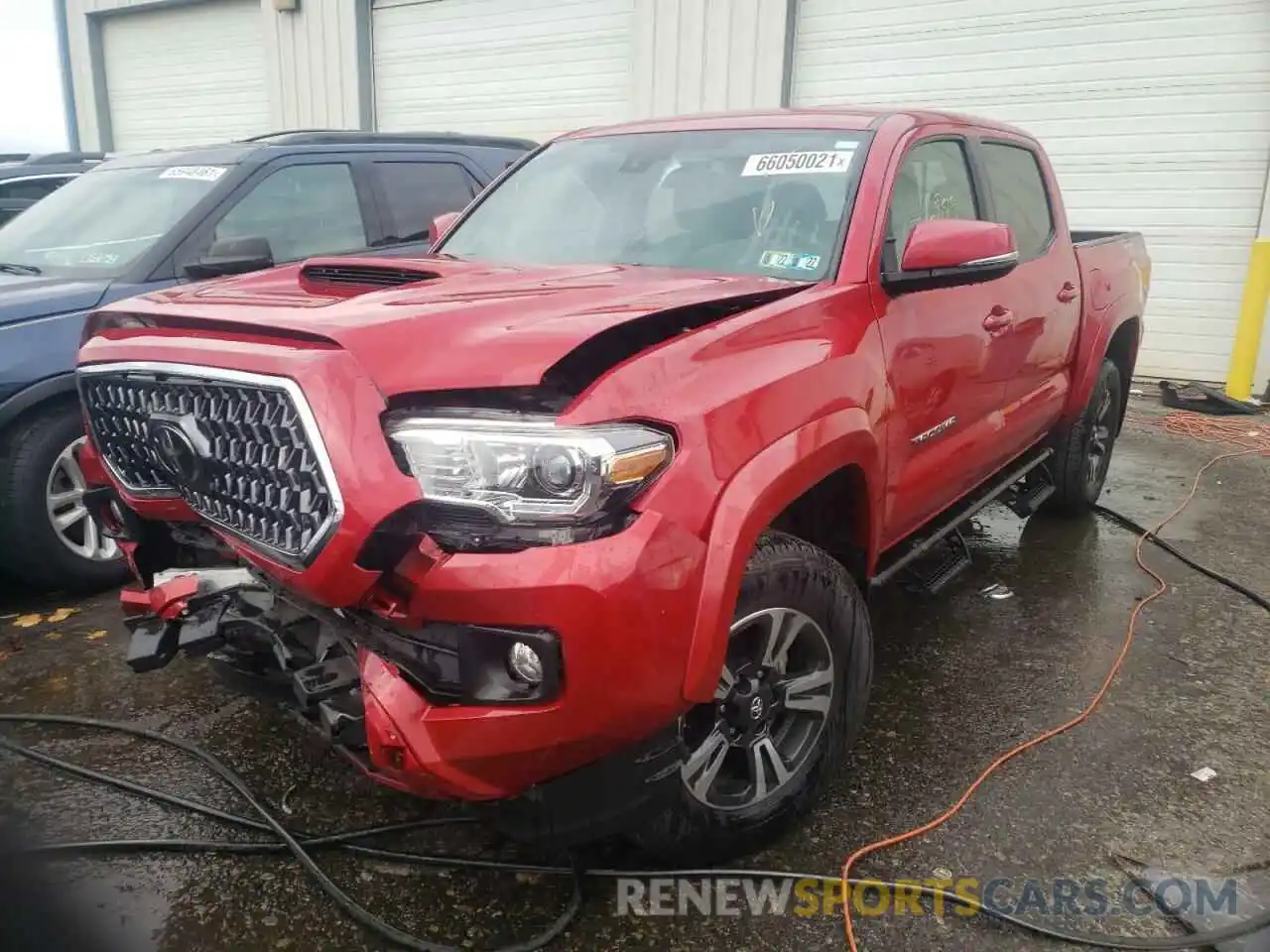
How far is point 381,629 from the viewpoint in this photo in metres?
1.91

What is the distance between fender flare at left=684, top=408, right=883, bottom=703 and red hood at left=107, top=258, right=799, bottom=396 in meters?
0.40

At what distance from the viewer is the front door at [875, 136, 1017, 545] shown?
280 centimetres

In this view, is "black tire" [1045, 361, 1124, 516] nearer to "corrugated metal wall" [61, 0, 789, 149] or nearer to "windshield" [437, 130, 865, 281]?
"windshield" [437, 130, 865, 281]

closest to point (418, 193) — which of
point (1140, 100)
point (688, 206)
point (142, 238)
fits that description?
point (142, 238)

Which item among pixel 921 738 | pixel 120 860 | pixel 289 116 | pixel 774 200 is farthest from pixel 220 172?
pixel 289 116

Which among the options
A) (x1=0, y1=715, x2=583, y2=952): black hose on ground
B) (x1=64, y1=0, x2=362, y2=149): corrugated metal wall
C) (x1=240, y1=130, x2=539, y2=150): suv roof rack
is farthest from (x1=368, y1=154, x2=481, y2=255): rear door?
(x1=64, y1=0, x2=362, y2=149): corrugated metal wall

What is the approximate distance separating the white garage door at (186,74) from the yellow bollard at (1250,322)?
500 inches

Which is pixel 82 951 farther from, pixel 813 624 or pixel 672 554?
pixel 813 624

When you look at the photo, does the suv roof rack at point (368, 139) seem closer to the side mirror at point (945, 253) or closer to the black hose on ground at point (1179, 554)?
the side mirror at point (945, 253)

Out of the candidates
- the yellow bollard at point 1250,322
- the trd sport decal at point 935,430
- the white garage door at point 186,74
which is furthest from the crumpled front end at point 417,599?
the white garage door at point 186,74

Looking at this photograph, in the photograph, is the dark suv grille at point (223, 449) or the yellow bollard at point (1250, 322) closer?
the dark suv grille at point (223, 449)

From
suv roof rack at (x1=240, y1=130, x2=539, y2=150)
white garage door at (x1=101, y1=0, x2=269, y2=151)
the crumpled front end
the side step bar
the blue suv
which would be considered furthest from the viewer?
white garage door at (x1=101, y1=0, x2=269, y2=151)

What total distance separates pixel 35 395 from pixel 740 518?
3016mm

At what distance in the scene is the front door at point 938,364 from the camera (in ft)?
9.18
